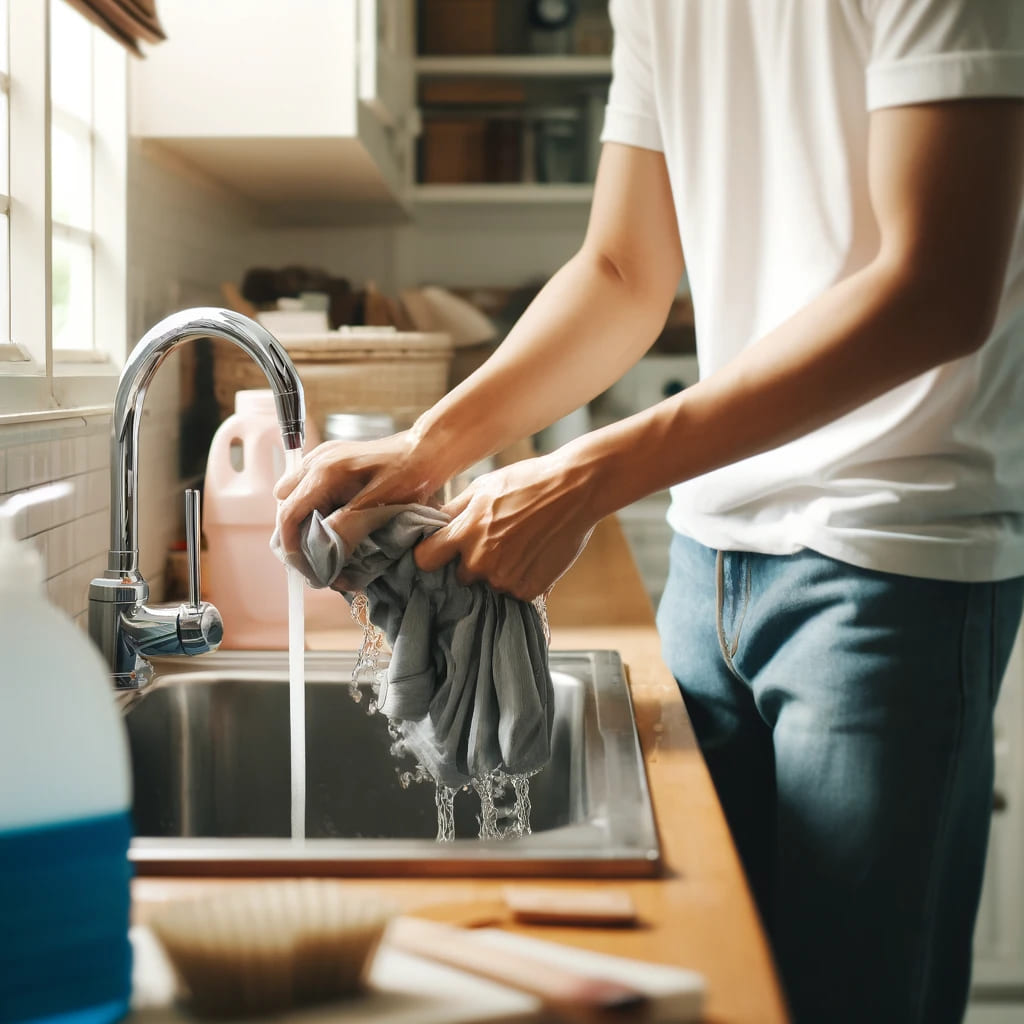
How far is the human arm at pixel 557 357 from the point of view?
984 mm

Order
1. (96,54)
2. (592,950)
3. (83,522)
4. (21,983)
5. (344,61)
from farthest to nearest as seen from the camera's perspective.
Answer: (344,61) → (96,54) → (83,522) → (592,950) → (21,983)

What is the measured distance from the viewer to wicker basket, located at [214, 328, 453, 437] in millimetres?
1848

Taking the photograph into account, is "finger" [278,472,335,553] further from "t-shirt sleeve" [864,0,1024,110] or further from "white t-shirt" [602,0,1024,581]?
"t-shirt sleeve" [864,0,1024,110]

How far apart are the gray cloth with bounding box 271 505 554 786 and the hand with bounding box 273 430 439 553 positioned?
2 centimetres

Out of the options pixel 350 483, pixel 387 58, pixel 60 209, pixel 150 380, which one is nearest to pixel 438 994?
pixel 350 483

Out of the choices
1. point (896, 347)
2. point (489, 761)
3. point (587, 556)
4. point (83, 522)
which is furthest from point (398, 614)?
point (587, 556)

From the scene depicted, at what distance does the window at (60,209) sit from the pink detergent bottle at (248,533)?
0.17 meters

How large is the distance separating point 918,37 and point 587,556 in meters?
1.36

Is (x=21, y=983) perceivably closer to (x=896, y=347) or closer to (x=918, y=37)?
(x=896, y=347)

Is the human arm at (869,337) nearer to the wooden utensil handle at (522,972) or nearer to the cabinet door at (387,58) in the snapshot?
the wooden utensil handle at (522,972)

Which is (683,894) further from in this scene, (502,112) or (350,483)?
(502,112)

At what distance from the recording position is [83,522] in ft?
4.23

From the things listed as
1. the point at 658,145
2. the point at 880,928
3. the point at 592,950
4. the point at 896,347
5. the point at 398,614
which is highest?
the point at 658,145

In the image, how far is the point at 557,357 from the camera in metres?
1.15
